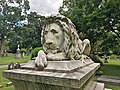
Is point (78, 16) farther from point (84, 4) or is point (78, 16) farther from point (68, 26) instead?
point (68, 26)

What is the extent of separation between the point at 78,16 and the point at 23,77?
10.4 meters

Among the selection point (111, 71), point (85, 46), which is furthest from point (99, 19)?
point (85, 46)

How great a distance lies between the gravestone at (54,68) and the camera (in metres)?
2.09

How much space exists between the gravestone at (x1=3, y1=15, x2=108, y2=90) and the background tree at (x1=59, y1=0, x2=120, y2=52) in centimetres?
782

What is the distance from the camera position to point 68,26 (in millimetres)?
3051

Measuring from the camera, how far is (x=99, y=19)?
1038 cm

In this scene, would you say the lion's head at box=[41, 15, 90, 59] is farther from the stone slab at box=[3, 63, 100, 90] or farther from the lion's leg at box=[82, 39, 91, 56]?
the lion's leg at box=[82, 39, 91, 56]

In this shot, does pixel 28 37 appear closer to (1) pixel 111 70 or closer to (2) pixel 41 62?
(1) pixel 111 70

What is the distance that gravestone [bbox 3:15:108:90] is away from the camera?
2086 mm

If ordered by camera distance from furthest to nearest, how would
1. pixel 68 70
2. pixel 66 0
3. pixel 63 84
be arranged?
pixel 66 0
pixel 68 70
pixel 63 84

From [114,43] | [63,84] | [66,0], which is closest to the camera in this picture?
[63,84]

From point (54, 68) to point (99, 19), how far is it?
8752 mm

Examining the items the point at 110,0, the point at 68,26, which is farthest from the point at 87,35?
the point at 68,26

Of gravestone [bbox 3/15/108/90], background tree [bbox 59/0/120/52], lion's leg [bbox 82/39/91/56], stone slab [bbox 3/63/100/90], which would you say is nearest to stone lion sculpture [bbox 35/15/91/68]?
gravestone [bbox 3/15/108/90]
